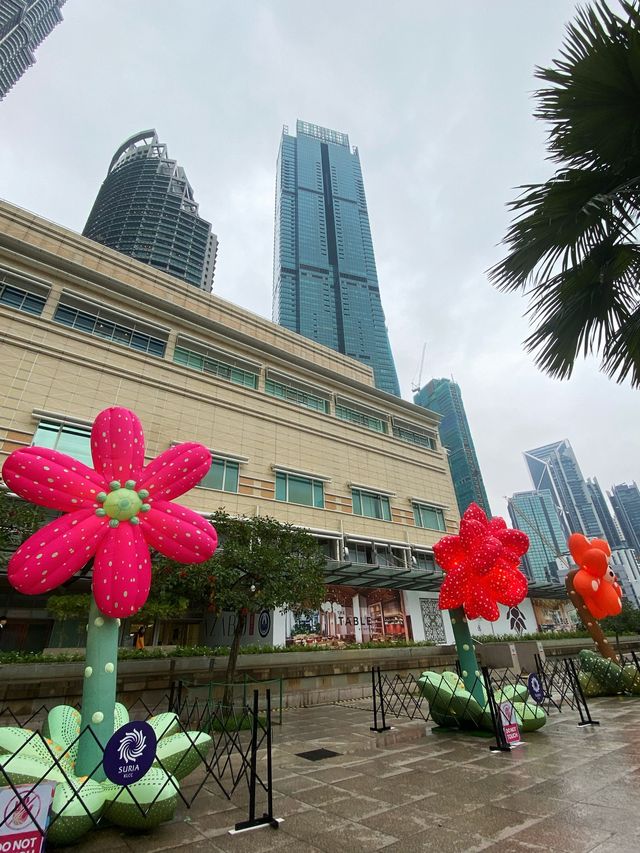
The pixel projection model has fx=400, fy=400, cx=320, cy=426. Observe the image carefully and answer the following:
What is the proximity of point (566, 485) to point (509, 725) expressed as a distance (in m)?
182

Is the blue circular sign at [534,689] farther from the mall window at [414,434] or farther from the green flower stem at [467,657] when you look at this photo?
the mall window at [414,434]

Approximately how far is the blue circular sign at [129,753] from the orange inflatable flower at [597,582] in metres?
11.3

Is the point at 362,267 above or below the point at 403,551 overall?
above

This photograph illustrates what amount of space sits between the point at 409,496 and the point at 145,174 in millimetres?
87553

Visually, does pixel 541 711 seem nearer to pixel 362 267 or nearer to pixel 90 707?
pixel 90 707

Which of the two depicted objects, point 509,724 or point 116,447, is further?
point 509,724

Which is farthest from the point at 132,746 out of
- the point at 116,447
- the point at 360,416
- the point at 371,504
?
the point at 360,416

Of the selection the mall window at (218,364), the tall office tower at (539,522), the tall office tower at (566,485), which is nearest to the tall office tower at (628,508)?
the tall office tower at (566,485)

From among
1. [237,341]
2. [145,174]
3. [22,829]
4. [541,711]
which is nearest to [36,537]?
[22,829]

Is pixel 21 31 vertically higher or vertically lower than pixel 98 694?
higher

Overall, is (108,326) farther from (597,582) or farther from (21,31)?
(21,31)

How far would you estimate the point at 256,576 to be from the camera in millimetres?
10258

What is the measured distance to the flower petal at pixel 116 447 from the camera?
16.6 ft

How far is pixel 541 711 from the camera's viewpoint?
7336mm
